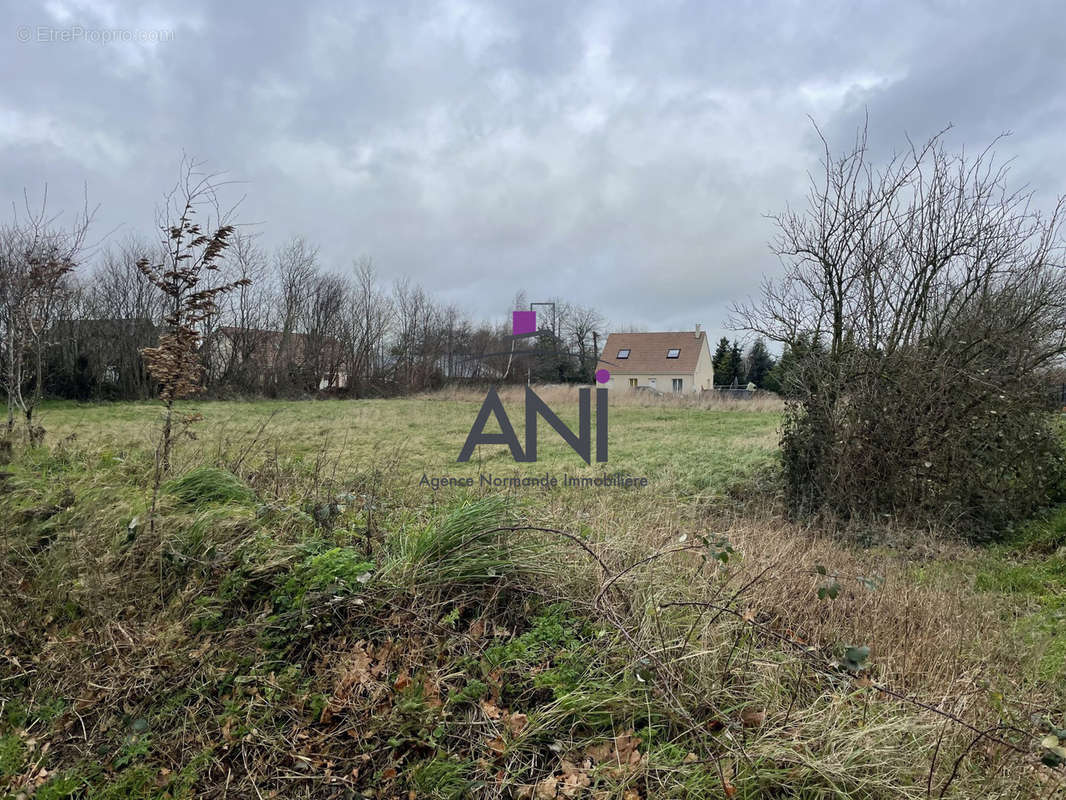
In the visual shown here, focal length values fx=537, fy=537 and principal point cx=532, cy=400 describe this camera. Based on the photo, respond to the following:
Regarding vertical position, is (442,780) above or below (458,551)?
below

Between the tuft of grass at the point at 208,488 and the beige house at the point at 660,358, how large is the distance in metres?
21.8

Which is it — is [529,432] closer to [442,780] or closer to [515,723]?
[515,723]

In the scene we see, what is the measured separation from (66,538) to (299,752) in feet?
6.92

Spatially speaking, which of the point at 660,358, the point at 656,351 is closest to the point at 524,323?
the point at 660,358

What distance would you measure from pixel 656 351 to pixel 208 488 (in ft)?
80.7

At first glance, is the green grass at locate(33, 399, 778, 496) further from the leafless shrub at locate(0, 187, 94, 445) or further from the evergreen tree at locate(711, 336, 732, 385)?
the evergreen tree at locate(711, 336, 732, 385)

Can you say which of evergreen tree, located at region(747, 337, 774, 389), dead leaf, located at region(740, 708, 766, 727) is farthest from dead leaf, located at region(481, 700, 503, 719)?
evergreen tree, located at region(747, 337, 774, 389)

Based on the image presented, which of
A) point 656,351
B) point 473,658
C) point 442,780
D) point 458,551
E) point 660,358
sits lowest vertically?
point 442,780

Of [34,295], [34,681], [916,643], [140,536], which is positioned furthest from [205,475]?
[34,295]

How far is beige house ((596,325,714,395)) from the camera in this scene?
25.8 m

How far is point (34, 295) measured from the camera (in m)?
6.29

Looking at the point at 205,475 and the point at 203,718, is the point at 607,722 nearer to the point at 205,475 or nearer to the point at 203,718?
the point at 203,718

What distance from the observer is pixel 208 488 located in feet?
11.7

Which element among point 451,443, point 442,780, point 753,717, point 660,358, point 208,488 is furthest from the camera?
point 660,358
